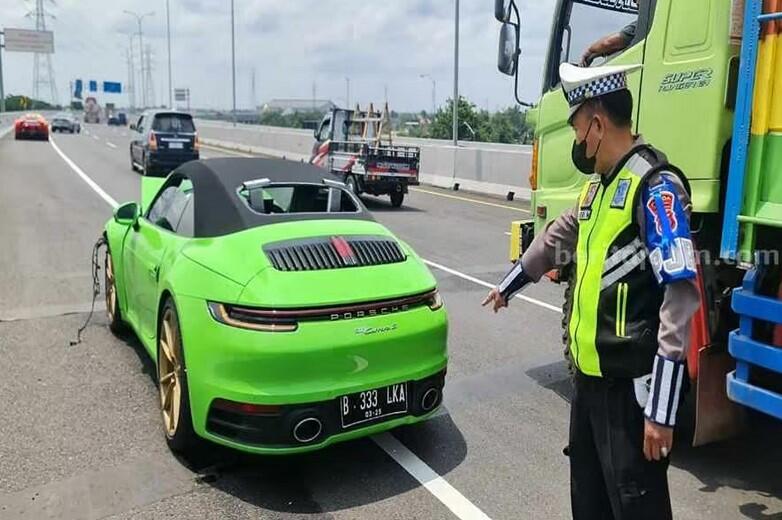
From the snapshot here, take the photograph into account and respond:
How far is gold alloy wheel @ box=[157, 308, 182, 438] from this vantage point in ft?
12.6

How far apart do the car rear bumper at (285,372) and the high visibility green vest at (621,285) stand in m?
1.47

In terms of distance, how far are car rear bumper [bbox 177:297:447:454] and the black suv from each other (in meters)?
18.1

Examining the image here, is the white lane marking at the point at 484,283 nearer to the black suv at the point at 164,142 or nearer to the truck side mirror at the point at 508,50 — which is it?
the truck side mirror at the point at 508,50

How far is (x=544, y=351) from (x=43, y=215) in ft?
34.2

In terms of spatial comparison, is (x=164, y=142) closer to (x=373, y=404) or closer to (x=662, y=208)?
(x=373, y=404)

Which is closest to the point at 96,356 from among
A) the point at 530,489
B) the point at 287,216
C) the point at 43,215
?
the point at 287,216

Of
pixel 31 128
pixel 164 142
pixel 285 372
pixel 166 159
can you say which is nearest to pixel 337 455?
pixel 285 372

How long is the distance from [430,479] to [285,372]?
1.00 meters

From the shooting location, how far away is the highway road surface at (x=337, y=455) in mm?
3420

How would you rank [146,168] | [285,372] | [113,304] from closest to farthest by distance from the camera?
[285,372] → [113,304] → [146,168]

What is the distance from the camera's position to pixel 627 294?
2209 millimetres

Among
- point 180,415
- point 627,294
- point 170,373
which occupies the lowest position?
point 180,415

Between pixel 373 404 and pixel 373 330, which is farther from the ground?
pixel 373 330

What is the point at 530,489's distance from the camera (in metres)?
3.61
